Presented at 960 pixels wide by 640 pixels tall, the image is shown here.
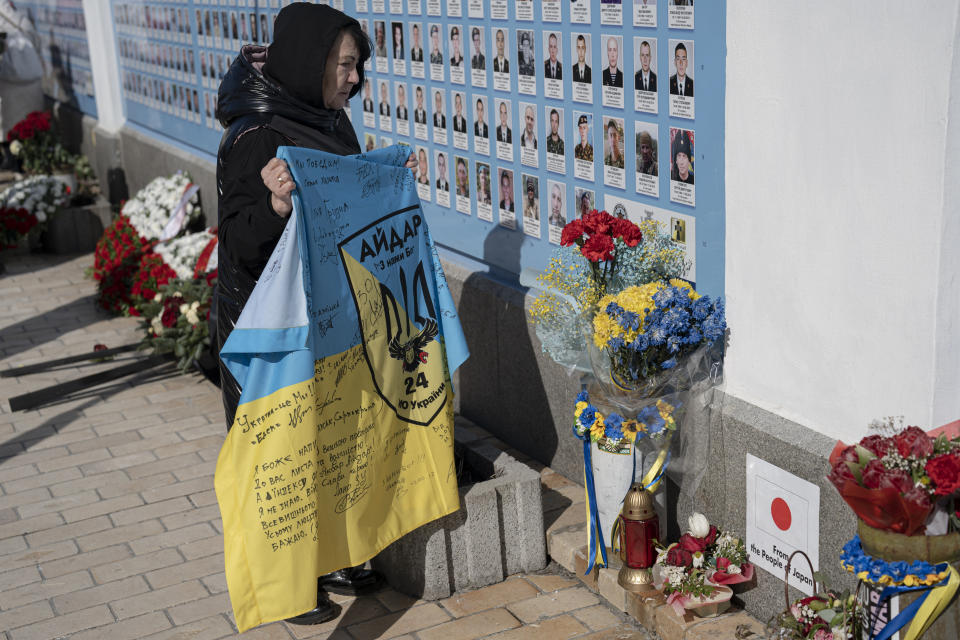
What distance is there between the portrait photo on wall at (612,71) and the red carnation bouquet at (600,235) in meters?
0.70

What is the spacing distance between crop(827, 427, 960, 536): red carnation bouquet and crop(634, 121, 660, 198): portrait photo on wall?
67.5 inches

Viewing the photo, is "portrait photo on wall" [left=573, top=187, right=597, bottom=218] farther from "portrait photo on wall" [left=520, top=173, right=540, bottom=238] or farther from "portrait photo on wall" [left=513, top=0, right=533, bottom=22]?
"portrait photo on wall" [left=513, top=0, right=533, bottom=22]

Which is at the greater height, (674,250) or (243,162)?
(243,162)

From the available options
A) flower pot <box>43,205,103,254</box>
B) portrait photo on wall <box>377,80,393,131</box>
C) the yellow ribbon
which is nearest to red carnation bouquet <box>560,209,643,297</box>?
the yellow ribbon

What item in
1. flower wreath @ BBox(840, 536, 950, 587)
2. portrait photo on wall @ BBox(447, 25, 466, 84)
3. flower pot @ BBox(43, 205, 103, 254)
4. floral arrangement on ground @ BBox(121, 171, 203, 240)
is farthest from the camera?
flower pot @ BBox(43, 205, 103, 254)

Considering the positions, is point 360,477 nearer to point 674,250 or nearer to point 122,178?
point 674,250

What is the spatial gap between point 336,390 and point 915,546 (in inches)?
79.3

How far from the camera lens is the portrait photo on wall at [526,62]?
5.05m

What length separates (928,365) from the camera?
3.20 meters

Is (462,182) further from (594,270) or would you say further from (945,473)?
(945,473)

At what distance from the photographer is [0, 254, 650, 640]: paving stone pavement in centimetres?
431

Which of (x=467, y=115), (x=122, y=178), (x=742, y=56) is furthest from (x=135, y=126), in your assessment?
(x=742, y=56)

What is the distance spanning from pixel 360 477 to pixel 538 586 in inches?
36.9

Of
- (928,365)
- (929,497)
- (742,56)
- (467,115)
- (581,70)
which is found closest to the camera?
(929,497)
